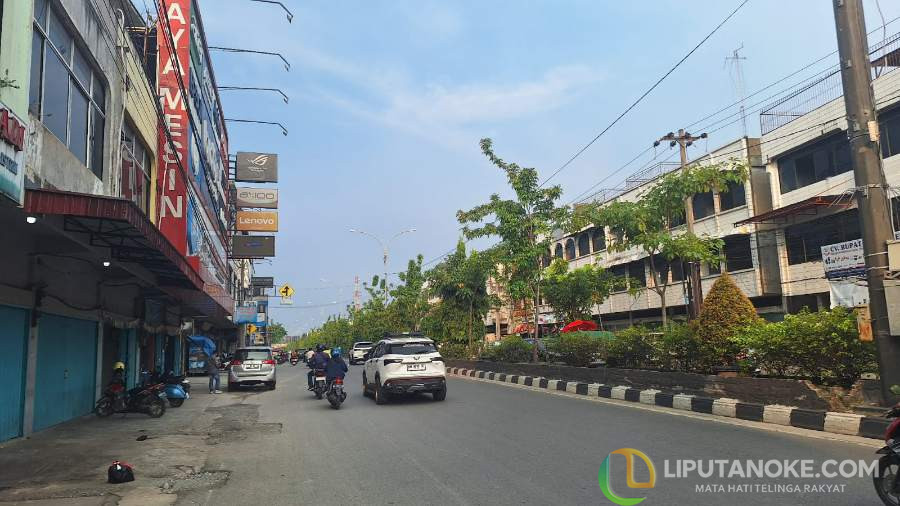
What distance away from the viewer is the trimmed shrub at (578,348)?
1861 centimetres

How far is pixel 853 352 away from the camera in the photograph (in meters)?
9.94

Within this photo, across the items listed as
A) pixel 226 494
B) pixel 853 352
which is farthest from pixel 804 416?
pixel 226 494

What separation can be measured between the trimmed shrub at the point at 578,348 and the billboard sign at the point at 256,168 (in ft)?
101

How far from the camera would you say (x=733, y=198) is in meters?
31.9

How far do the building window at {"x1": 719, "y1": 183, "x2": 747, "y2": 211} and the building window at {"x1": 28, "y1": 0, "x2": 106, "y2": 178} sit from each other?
93.3 feet

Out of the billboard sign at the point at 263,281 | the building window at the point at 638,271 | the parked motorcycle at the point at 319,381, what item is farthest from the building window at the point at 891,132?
the billboard sign at the point at 263,281

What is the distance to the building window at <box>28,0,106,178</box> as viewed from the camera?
30.1ft

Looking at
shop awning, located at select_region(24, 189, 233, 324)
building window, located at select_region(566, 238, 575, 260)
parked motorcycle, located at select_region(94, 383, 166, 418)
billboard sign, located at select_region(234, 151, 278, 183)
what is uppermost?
billboard sign, located at select_region(234, 151, 278, 183)

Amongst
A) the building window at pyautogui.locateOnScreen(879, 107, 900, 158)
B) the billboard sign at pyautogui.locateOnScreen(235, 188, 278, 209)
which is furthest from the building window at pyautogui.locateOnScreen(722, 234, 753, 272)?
the billboard sign at pyautogui.locateOnScreen(235, 188, 278, 209)

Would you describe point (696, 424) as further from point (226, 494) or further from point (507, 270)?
point (507, 270)

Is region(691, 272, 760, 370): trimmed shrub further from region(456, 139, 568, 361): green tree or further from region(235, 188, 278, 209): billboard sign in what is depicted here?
region(235, 188, 278, 209): billboard sign

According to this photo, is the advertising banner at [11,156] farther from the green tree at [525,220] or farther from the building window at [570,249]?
the building window at [570,249]

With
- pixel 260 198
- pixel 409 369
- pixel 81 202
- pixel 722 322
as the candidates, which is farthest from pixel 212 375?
pixel 260 198

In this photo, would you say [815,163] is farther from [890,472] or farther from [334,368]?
[890,472]
